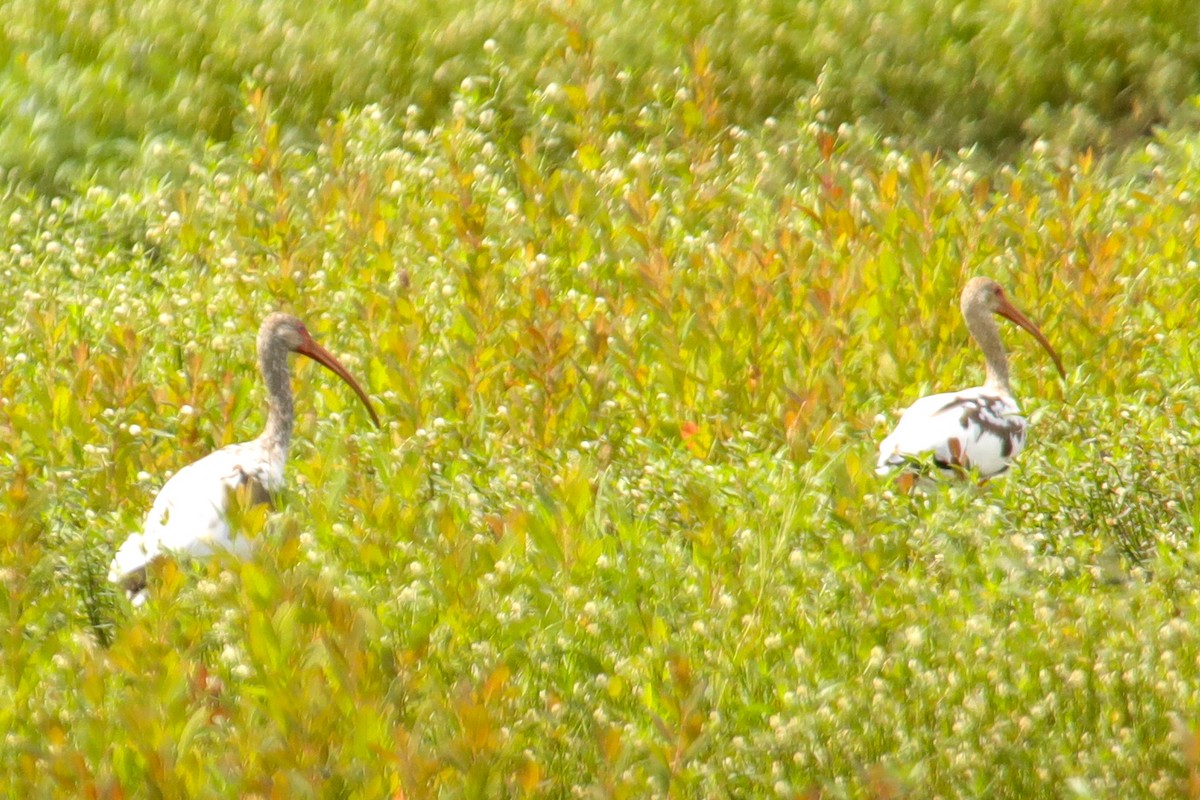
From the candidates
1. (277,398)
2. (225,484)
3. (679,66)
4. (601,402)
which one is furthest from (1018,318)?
(679,66)

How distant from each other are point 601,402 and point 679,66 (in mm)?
4086

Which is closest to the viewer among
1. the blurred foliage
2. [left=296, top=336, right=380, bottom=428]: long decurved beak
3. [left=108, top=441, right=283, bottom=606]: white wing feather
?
[left=108, top=441, right=283, bottom=606]: white wing feather

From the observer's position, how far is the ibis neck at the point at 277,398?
5.29 meters

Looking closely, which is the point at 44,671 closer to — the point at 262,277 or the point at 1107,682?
the point at 1107,682

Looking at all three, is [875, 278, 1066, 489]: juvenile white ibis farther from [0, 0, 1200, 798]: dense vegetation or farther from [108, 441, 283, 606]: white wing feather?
[108, 441, 283, 606]: white wing feather

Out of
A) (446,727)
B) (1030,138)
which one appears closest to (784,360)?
(446,727)

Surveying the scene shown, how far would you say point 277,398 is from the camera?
5.46m

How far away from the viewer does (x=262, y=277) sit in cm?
670

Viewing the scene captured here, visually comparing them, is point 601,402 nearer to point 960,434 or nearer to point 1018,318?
point 960,434

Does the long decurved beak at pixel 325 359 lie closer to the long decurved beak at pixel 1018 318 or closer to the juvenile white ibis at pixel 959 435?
the juvenile white ibis at pixel 959 435

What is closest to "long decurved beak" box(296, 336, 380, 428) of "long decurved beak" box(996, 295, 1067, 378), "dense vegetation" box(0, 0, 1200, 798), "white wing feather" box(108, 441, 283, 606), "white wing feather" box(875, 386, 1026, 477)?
"dense vegetation" box(0, 0, 1200, 798)

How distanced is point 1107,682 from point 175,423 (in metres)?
3.34

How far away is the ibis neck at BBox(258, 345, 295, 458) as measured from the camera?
5.29 m

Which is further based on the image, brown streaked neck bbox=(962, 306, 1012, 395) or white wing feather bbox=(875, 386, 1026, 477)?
brown streaked neck bbox=(962, 306, 1012, 395)
